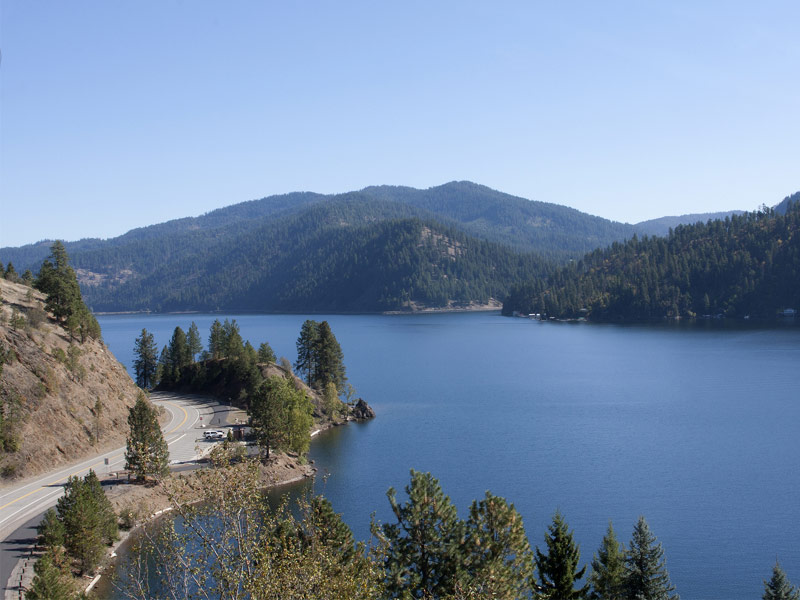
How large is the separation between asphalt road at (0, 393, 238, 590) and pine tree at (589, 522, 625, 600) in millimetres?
28949

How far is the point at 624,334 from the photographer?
172125mm

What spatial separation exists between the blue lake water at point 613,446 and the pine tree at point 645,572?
8.25 metres

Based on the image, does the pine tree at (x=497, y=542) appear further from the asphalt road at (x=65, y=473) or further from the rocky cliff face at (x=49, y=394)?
the rocky cliff face at (x=49, y=394)

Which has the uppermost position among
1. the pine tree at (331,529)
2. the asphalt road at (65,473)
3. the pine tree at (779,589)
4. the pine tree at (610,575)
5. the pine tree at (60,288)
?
the pine tree at (60,288)

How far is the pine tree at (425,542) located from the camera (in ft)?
87.5

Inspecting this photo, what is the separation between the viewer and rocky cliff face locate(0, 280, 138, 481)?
5441 centimetres

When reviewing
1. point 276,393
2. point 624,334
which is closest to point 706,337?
point 624,334

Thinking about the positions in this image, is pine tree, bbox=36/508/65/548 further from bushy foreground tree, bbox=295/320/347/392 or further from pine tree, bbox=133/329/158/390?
pine tree, bbox=133/329/158/390

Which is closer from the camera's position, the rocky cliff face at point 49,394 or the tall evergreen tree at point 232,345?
the rocky cliff face at point 49,394

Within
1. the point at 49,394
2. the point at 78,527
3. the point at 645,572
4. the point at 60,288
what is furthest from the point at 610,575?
the point at 60,288

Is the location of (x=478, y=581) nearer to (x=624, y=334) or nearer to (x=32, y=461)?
(x=32, y=461)

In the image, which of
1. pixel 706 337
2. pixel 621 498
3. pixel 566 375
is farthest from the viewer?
pixel 706 337

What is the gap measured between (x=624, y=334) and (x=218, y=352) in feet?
351

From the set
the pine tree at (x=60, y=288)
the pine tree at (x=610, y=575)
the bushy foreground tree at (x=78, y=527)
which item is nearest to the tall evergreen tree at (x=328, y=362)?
the pine tree at (x=60, y=288)
